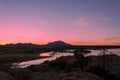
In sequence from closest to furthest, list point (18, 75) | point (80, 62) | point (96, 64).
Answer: point (18, 75), point (96, 64), point (80, 62)

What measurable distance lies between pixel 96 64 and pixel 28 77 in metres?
11.3

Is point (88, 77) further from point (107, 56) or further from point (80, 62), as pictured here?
point (80, 62)

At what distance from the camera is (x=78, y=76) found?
14930 mm

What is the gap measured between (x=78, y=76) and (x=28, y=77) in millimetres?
3221

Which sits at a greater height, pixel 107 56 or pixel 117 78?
pixel 107 56

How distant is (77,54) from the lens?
102 ft

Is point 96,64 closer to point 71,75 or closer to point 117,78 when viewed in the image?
point 117,78

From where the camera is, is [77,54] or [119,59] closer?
[119,59]

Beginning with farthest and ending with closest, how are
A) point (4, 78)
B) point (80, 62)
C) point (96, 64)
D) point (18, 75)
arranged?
point (80, 62)
point (96, 64)
point (18, 75)
point (4, 78)

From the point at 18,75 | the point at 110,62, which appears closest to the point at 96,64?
the point at 110,62

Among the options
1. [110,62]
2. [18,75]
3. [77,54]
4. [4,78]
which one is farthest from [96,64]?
[4,78]

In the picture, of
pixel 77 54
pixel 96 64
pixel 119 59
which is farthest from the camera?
pixel 77 54

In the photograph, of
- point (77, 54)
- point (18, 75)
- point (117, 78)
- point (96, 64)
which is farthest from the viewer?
point (77, 54)

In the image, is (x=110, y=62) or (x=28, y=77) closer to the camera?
(x=28, y=77)
